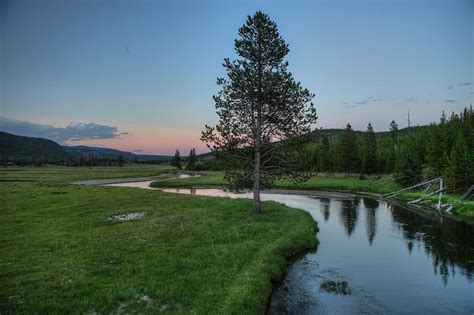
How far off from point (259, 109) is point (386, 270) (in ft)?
59.3

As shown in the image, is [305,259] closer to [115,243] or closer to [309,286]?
[309,286]

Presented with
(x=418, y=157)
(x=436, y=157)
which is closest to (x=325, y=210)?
(x=436, y=157)

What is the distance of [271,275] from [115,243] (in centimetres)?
1068

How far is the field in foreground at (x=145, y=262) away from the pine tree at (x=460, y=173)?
112 feet

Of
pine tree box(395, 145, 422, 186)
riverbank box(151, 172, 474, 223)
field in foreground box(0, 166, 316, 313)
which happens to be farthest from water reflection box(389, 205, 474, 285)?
pine tree box(395, 145, 422, 186)

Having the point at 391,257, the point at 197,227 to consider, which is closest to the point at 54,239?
the point at 197,227

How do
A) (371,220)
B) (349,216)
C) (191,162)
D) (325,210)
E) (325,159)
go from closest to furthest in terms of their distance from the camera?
(371,220) → (349,216) → (325,210) → (325,159) → (191,162)

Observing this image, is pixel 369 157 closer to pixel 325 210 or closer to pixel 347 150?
pixel 347 150

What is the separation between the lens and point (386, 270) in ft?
64.5

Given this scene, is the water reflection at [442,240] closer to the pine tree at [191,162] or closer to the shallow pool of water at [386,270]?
the shallow pool of water at [386,270]

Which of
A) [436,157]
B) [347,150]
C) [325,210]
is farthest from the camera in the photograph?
[347,150]

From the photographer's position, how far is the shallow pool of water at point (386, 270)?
14.4 meters

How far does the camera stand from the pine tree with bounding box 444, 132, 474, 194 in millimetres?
47406

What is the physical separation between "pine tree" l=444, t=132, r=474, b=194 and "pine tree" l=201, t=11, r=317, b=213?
3393cm
